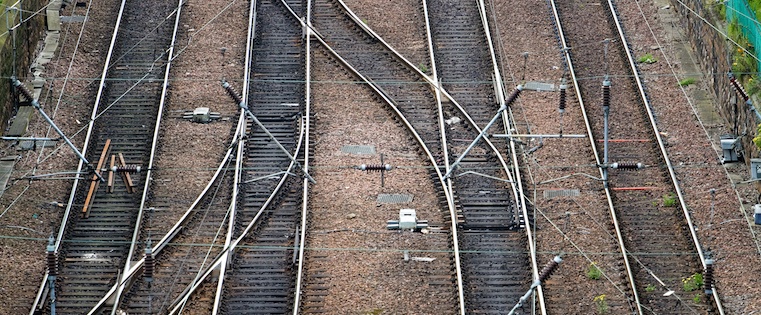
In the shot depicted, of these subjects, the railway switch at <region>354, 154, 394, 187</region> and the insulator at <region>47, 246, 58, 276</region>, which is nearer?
the insulator at <region>47, 246, 58, 276</region>

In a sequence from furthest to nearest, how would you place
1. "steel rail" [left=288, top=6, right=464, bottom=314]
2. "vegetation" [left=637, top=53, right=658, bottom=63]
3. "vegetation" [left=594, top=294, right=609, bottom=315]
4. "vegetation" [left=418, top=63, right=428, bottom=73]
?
"vegetation" [left=637, top=53, right=658, bottom=63] → "vegetation" [left=418, top=63, right=428, bottom=73] → "steel rail" [left=288, top=6, right=464, bottom=314] → "vegetation" [left=594, top=294, right=609, bottom=315]

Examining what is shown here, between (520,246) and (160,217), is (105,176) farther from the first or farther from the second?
(520,246)

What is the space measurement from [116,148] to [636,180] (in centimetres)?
1050

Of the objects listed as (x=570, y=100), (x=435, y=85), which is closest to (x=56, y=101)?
(x=435, y=85)

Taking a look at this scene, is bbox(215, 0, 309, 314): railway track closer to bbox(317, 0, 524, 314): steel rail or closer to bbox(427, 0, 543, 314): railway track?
bbox(317, 0, 524, 314): steel rail

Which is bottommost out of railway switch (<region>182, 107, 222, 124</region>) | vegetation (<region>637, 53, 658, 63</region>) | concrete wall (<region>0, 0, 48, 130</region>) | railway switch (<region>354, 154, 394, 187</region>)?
railway switch (<region>354, 154, 394, 187</region>)

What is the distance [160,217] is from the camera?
1205 inches

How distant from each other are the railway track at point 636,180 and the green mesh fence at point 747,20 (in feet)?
8.02

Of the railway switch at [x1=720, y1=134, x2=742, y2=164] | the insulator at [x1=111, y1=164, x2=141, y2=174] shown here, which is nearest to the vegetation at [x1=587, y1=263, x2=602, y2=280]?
the railway switch at [x1=720, y1=134, x2=742, y2=164]

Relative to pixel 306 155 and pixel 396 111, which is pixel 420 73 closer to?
pixel 396 111

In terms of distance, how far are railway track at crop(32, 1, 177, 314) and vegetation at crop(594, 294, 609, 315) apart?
8.52m

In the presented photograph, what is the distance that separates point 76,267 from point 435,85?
9.59 m

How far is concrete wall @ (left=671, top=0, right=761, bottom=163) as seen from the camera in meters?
32.9

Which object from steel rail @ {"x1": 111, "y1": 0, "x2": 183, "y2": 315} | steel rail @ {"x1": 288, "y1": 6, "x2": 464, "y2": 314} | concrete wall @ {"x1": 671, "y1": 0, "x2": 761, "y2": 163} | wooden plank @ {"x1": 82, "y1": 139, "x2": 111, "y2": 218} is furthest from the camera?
concrete wall @ {"x1": 671, "y1": 0, "x2": 761, "y2": 163}
